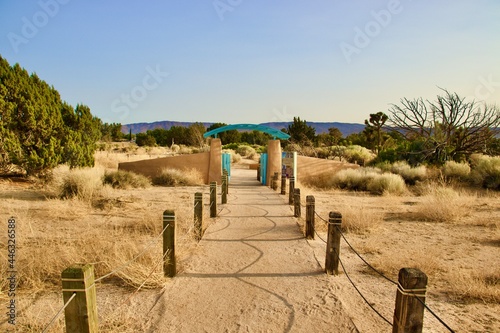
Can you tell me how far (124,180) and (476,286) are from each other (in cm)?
1496

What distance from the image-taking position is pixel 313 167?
2158cm

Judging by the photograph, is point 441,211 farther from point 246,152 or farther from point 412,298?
point 246,152

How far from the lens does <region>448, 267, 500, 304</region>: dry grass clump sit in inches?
204

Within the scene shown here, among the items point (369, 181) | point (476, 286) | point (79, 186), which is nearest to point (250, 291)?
point (476, 286)

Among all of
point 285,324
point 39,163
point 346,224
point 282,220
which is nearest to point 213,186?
point 282,220

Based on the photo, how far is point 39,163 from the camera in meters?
16.9

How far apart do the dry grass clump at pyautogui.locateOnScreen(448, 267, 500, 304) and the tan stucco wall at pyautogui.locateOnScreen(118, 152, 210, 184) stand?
15594 mm

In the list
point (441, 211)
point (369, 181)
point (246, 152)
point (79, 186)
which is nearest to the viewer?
point (441, 211)

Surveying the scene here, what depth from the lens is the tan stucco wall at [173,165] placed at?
20.5m

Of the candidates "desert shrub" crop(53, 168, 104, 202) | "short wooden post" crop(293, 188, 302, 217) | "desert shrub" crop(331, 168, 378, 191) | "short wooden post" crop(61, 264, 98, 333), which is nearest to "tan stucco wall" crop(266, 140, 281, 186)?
"desert shrub" crop(331, 168, 378, 191)

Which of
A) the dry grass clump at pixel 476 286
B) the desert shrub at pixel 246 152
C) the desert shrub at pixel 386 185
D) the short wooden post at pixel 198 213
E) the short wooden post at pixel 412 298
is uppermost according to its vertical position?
the short wooden post at pixel 412 298

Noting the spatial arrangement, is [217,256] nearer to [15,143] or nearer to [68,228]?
[68,228]

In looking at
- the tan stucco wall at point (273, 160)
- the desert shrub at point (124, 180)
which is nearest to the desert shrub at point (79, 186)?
the desert shrub at point (124, 180)

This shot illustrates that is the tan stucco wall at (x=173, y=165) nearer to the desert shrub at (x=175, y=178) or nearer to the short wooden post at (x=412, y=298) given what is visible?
the desert shrub at (x=175, y=178)
